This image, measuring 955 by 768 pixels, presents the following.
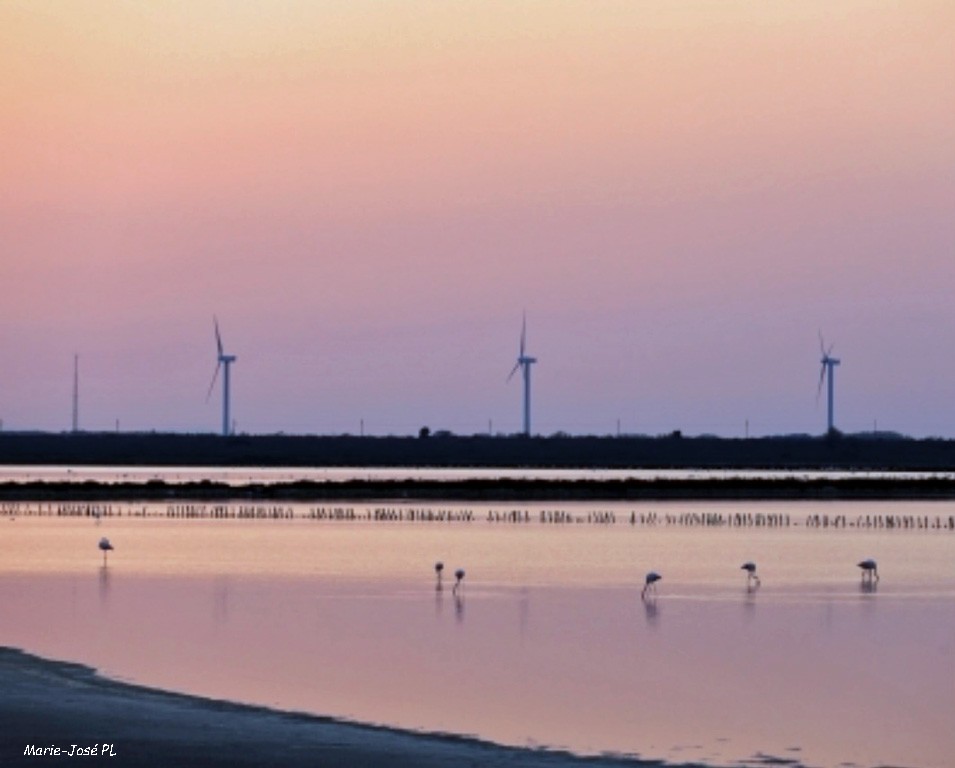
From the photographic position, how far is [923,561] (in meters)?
53.0

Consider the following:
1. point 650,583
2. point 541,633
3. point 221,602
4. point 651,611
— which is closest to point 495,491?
point 650,583

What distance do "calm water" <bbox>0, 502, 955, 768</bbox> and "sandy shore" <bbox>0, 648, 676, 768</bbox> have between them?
1.44 metres

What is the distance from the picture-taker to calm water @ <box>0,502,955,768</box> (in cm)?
2477

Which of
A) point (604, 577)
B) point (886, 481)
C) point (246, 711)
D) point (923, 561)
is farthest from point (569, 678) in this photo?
point (886, 481)

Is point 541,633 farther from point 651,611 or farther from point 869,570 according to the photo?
point 869,570

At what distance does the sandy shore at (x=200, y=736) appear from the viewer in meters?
19.0

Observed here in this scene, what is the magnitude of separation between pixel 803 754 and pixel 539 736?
3125 millimetres

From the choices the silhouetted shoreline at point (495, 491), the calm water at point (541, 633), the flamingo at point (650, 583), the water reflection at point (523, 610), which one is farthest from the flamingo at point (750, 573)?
the silhouetted shoreline at point (495, 491)

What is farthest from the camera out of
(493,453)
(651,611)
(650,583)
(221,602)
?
(493,453)

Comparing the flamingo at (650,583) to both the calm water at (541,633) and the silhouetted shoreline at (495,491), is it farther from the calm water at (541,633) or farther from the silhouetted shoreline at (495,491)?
the silhouetted shoreline at (495,491)

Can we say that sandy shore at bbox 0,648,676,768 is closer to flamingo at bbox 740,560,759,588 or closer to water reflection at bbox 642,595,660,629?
water reflection at bbox 642,595,660,629

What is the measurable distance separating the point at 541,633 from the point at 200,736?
14507 millimetres

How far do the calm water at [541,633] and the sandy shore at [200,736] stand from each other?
1437 mm

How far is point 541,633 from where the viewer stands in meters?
34.4
